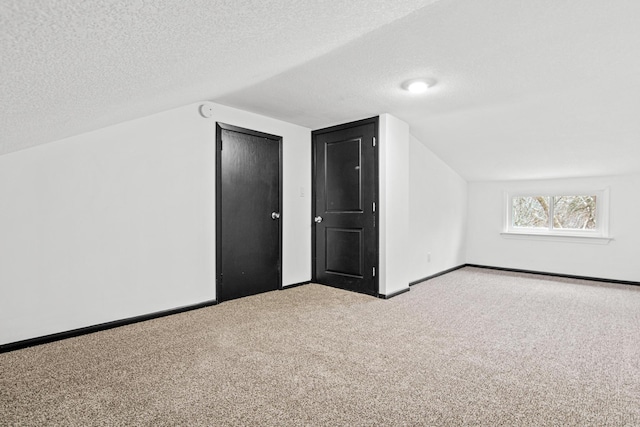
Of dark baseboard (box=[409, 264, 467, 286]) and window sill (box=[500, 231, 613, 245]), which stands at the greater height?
window sill (box=[500, 231, 613, 245])

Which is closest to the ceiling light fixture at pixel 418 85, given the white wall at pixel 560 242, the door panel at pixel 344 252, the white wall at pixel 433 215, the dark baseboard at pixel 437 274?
the white wall at pixel 433 215

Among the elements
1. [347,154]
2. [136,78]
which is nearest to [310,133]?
[347,154]

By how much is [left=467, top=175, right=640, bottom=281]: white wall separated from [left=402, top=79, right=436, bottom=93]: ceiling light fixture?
320 centimetres

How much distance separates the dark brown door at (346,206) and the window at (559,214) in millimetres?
2788

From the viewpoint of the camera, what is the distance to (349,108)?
3422 millimetres

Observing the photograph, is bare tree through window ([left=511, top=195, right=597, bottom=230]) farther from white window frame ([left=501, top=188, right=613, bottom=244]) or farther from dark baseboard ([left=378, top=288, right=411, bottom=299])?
dark baseboard ([left=378, top=288, right=411, bottom=299])

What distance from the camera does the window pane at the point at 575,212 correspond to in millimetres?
4641

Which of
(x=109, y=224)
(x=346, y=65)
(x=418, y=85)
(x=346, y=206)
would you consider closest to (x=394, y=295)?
(x=346, y=206)

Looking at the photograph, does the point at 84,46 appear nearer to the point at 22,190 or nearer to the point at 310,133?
the point at 22,190

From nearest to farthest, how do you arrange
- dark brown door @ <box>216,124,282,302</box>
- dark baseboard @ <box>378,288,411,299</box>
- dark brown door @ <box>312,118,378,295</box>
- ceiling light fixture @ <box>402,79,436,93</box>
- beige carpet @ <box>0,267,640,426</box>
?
beige carpet @ <box>0,267,640,426</box>, ceiling light fixture @ <box>402,79,436,93</box>, dark brown door @ <box>216,124,282,302</box>, dark baseboard @ <box>378,288,411,299</box>, dark brown door @ <box>312,118,378,295</box>

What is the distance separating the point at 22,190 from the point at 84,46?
1.86 m

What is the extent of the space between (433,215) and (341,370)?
3260 mm

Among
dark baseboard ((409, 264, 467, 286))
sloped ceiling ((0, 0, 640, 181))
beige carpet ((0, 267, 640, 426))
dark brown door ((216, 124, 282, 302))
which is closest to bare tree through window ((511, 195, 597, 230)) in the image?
sloped ceiling ((0, 0, 640, 181))

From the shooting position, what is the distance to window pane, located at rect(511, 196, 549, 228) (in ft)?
16.6
